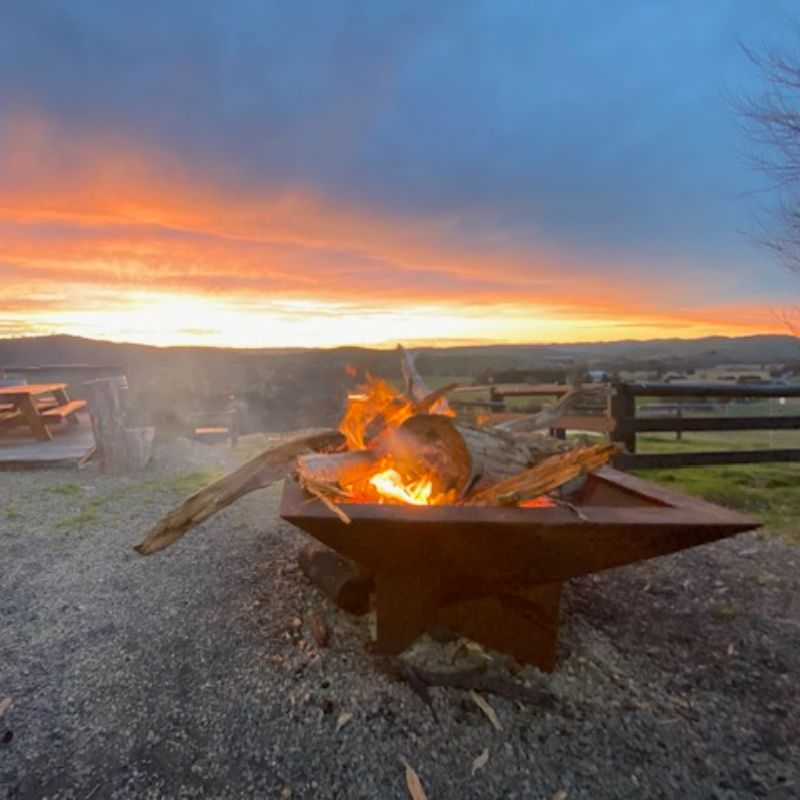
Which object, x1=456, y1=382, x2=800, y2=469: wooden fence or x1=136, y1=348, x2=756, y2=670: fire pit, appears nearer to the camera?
x1=136, y1=348, x2=756, y2=670: fire pit

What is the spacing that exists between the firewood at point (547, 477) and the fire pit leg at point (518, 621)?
1.72 feet

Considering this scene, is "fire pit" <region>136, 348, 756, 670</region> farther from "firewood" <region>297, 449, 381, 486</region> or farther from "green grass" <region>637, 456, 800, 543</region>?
"green grass" <region>637, 456, 800, 543</region>

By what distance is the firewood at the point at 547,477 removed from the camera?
2.64 metres

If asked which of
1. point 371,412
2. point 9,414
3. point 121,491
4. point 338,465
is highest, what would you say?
point 371,412

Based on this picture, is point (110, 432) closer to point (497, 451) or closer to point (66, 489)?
point (66, 489)

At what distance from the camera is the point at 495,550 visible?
2553mm

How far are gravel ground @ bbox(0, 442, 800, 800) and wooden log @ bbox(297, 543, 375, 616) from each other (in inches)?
3.8

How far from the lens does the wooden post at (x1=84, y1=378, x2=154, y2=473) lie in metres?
7.57

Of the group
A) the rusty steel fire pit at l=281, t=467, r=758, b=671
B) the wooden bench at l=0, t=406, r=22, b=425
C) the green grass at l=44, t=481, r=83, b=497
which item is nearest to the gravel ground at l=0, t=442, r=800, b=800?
the rusty steel fire pit at l=281, t=467, r=758, b=671

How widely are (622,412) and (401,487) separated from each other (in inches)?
202

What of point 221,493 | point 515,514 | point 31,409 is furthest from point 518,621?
point 31,409

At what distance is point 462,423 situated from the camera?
3.21 metres

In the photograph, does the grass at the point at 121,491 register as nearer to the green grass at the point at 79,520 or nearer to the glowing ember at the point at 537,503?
the green grass at the point at 79,520

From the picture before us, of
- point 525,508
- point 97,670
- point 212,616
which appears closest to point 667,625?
point 525,508
